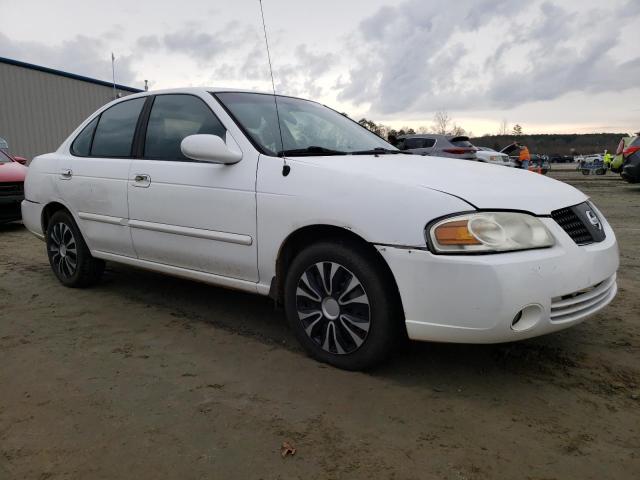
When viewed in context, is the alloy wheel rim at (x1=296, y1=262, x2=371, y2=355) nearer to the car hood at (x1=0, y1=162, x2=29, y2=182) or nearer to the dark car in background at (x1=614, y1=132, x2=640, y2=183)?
the car hood at (x1=0, y1=162, x2=29, y2=182)

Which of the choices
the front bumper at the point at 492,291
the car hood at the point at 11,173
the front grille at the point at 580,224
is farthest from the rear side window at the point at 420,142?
the front bumper at the point at 492,291

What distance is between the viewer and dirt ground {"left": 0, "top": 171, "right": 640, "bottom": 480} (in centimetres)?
211

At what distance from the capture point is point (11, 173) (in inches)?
336

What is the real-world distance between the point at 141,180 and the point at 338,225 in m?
1.77

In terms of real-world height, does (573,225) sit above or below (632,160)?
below

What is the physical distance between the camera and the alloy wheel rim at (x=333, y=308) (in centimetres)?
282

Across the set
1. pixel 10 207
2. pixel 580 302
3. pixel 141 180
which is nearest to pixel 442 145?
pixel 10 207

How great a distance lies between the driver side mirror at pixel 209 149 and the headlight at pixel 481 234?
1.37m

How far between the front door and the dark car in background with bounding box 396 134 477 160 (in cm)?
943

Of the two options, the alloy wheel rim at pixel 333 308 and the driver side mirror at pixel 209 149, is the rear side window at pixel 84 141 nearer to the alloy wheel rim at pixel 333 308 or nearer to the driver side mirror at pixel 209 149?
the driver side mirror at pixel 209 149

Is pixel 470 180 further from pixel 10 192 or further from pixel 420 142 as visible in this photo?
pixel 420 142

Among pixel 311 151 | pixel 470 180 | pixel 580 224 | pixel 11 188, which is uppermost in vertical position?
pixel 311 151

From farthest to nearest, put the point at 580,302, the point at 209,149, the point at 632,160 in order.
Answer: the point at 632,160 < the point at 209,149 < the point at 580,302

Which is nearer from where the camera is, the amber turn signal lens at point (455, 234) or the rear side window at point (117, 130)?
the amber turn signal lens at point (455, 234)
